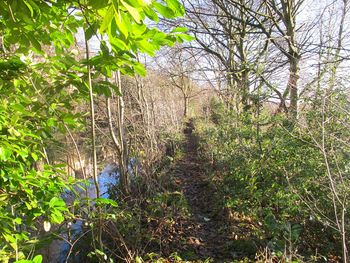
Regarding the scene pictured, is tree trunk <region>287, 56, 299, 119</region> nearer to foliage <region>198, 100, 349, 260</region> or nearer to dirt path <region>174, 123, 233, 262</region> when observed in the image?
foliage <region>198, 100, 349, 260</region>

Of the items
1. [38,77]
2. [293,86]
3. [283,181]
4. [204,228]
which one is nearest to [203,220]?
[204,228]

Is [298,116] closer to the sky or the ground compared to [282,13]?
closer to the ground

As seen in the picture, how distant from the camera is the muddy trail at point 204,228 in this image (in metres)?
4.62

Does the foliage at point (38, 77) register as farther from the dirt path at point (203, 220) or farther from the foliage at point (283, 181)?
the dirt path at point (203, 220)

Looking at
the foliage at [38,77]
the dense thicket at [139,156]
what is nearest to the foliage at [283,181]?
the dense thicket at [139,156]

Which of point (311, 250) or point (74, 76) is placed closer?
point (74, 76)

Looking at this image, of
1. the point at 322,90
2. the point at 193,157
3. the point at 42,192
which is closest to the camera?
the point at 42,192

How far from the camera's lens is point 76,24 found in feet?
5.58

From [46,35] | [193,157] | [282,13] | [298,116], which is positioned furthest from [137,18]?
[193,157]

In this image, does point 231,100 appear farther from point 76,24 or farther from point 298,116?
point 76,24

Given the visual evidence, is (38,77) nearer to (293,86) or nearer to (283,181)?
(283,181)

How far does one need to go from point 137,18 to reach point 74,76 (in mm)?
1088

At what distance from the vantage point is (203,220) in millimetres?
5895

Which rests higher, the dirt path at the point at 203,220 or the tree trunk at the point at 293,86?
the tree trunk at the point at 293,86
